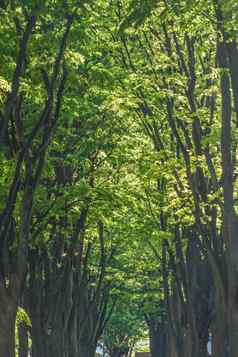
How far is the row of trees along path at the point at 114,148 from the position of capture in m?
17.4

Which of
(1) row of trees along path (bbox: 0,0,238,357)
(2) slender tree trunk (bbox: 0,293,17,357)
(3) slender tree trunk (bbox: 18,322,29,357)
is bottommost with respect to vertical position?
(2) slender tree trunk (bbox: 0,293,17,357)

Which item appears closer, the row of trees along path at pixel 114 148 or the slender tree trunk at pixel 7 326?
the row of trees along path at pixel 114 148

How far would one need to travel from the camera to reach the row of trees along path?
17.4m

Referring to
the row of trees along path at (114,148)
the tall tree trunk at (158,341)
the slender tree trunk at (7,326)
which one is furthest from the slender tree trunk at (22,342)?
the tall tree trunk at (158,341)

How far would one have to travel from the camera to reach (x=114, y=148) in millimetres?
24922

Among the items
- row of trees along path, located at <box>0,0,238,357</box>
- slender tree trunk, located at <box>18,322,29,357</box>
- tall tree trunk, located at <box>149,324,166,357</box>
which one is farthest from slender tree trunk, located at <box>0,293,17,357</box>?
tall tree trunk, located at <box>149,324,166,357</box>

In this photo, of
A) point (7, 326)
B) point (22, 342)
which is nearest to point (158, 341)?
point (22, 342)

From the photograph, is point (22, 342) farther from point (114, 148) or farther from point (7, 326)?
point (7, 326)

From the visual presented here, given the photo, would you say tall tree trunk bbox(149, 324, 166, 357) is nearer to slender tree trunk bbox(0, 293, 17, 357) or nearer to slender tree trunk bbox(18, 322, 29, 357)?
slender tree trunk bbox(18, 322, 29, 357)

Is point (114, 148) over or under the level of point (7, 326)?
over

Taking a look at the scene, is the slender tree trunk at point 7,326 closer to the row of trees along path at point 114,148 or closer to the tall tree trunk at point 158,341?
the row of trees along path at point 114,148

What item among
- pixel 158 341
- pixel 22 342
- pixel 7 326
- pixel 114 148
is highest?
pixel 114 148

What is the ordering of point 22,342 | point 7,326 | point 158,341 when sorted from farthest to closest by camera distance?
point 158,341
point 22,342
point 7,326

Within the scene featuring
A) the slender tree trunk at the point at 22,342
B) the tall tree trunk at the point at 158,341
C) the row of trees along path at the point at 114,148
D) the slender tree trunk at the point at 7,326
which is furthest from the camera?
the tall tree trunk at the point at 158,341
